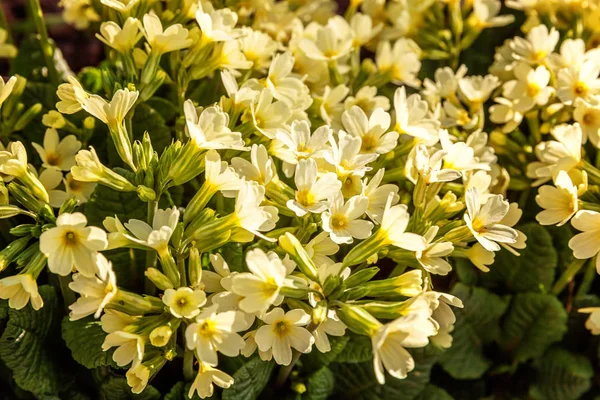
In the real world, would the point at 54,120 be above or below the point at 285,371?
above

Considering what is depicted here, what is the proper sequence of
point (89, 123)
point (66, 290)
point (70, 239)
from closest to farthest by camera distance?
point (70, 239) → point (66, 290) → point (89, 123)

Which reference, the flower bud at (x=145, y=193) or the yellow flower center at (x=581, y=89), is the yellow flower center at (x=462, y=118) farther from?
the flower bud at (x=145, y=193)

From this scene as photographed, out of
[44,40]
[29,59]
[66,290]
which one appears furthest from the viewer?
[29,59]

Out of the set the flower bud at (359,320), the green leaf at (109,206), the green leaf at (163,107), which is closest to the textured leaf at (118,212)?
the green leaf at (109,206)

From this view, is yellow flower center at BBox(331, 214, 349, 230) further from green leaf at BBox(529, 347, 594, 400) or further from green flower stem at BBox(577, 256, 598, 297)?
green leaf at BBox(529, 347, 594, 400)

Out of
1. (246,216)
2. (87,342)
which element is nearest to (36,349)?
(87,342)

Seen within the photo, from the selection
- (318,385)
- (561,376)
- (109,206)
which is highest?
(109,206)

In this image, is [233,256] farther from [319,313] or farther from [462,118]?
[462,118]

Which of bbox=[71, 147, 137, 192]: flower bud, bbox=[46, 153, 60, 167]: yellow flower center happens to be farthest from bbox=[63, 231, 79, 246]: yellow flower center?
bbox=[46, 153, 60, 167]: yellow flower center
